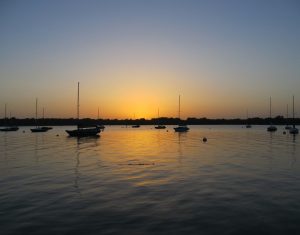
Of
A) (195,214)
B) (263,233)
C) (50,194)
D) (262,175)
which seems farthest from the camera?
(262,175)

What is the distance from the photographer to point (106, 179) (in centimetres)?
2841

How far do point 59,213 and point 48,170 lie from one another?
17390 millimetres

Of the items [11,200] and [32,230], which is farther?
[11,200]

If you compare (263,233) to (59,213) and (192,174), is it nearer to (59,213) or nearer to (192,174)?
(59,213)

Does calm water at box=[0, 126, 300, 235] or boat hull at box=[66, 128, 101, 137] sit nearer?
calm water at box=[0, 126, 300, 235]

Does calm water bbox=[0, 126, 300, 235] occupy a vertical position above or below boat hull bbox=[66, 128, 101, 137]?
below

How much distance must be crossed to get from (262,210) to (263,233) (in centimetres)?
395

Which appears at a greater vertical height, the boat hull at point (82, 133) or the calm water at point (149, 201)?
the boat hull at point (82, 133)

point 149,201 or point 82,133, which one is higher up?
point 82,133

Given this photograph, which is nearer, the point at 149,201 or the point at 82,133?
the point at 149,201

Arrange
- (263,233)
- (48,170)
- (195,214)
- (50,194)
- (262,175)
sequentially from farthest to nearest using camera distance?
1. (48,170)
2. (262,175)
3. (50,194)
4. (195,214)
5. (263,233)

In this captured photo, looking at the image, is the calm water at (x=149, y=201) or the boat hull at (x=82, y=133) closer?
the calm water at (x=149, y=201)

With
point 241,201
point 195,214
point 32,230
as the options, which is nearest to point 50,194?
point 32,230

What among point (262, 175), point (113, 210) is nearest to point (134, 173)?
point (262, 175)
